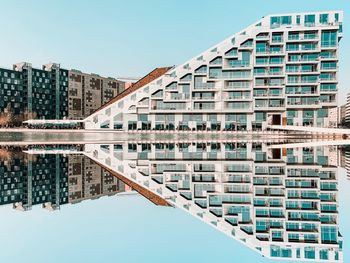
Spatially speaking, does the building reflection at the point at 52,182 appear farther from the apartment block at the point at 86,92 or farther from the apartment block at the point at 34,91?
→ the apartment block at the point at 86,92

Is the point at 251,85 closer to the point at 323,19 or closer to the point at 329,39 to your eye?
the point at 329,39

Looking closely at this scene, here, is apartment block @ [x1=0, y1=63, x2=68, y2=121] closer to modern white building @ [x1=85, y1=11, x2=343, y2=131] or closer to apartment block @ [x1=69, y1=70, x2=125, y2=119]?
apartment block @ [x1=69, y1=70, x2=125, y2=119]

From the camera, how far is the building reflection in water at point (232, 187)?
20344 millimetres

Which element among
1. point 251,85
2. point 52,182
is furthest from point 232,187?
point 251,85

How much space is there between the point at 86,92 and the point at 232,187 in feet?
329

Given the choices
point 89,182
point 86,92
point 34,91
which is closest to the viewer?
point 89,182

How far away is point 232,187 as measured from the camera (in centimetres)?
2169

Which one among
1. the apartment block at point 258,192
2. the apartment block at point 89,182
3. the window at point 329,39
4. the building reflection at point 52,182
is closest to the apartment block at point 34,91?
the building reflection at point 52,182

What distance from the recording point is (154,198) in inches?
838

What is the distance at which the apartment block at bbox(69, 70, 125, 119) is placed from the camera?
109 m

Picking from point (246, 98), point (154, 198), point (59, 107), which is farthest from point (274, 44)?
point (59, 107)

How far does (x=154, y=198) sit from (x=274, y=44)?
141ft

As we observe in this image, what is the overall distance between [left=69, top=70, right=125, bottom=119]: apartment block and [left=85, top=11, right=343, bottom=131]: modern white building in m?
54.5

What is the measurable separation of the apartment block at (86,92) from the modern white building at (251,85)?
179ft
